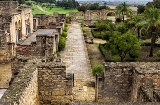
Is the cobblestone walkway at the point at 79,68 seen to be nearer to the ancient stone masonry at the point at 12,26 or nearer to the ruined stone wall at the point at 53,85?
the ruined stone wall at the point at 53,85

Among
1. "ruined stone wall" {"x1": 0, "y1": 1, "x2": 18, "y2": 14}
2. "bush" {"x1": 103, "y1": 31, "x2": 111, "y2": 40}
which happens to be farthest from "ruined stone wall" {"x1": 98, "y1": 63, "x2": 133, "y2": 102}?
"ruined stone wall" {"x1": 0, "y1": 1, "x2": 18, "y2": 14}

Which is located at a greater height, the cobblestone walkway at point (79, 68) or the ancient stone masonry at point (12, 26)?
the ancient stone masonry at point (12, 26)

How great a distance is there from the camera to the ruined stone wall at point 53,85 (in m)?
8.84

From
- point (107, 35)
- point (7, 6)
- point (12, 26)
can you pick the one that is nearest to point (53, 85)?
point (12, 26)

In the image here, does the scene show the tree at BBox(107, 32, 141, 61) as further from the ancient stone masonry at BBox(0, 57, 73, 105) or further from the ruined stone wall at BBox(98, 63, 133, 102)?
the ancient stone masonry at BBox(0, 57, 73, 105)

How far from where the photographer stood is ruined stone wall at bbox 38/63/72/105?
8.84 m

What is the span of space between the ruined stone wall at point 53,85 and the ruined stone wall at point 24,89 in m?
0.31

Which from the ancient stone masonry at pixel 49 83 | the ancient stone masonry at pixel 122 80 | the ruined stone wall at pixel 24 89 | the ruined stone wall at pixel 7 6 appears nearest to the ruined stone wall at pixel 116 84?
the ancient stone masonry at pixel 122 80

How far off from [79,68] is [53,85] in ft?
35.6

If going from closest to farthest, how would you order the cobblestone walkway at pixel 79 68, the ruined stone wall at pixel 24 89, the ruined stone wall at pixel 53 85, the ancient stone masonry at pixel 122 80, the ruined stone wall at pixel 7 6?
the ruined stone wall at pixel 24 89 → the ruined stone wall at pixel 53 85 → the ancient stone masonry at pixel 122 80 → the cobblestone walkway at pixel 79 68 → the ruined stone wall at pixel 7 6

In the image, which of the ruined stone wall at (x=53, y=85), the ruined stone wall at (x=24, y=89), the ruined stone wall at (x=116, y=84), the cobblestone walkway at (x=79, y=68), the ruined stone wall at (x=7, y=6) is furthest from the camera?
the ruined stone wall at (x=7, y=6)

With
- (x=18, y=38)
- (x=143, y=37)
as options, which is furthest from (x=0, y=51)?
(x=143, y=37)

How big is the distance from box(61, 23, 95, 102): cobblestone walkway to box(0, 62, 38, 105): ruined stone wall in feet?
13.2

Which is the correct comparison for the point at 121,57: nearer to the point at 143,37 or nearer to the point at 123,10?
the point at 143,37
